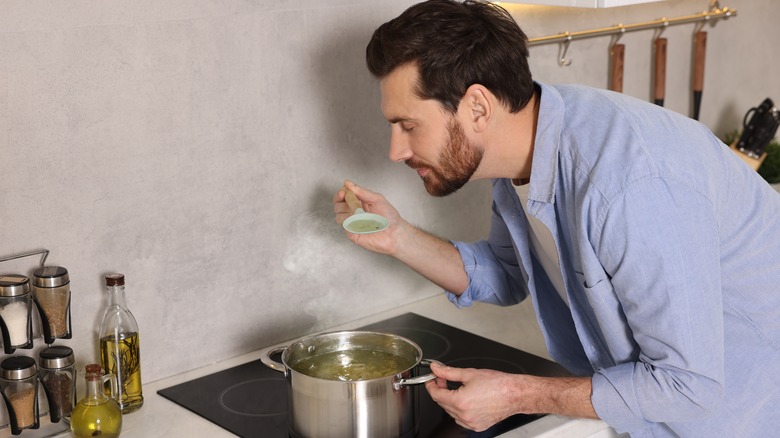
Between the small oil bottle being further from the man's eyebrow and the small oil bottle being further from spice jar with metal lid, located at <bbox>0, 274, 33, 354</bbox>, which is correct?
the man's eyebrow

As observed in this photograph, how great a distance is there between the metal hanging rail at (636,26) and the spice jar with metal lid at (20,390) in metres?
1.22

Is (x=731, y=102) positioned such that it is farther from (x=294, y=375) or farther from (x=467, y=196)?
(x=294, y=375)

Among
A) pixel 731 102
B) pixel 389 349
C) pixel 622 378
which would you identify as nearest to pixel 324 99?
pixel 389 349

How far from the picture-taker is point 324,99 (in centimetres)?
172

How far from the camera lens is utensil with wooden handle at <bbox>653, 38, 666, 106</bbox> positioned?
2.30 metres

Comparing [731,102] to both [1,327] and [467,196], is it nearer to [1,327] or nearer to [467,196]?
[467,196]

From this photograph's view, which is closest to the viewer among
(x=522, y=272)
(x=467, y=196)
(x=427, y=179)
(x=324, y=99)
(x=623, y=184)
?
(x=623, y=184)

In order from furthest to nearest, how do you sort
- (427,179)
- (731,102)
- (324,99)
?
(731,102)
(324,99)
(427,179)

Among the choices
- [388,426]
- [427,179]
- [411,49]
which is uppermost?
[411,49]

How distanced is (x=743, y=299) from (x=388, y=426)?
0.54m

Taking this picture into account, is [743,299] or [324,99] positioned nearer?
[743,299]

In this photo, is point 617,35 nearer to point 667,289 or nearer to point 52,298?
point 667,289

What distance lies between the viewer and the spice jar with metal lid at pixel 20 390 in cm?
130

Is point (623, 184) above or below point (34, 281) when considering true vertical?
above
